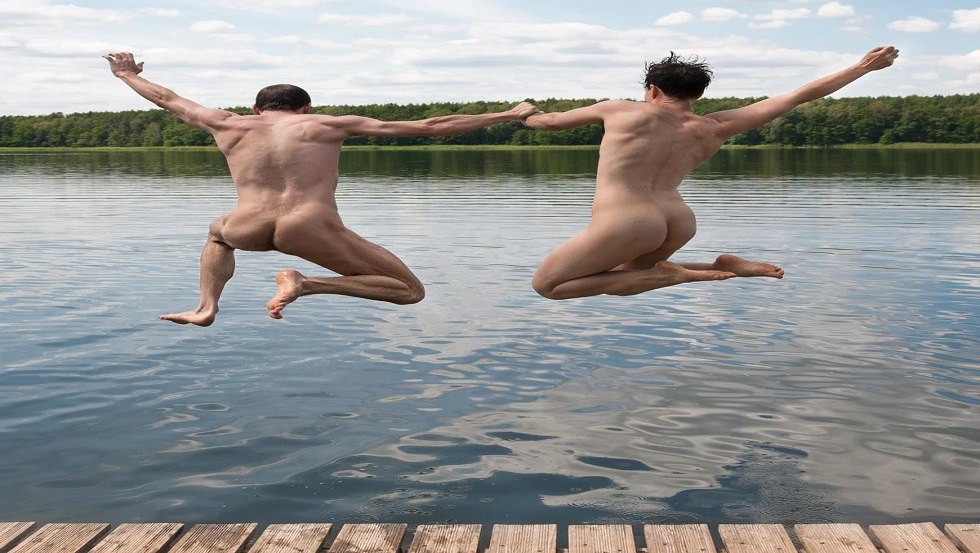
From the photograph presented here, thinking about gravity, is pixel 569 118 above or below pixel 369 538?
above

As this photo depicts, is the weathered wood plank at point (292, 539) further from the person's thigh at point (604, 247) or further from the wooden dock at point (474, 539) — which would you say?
the person's thigh at point (604, 247)

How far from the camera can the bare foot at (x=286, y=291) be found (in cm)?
1103

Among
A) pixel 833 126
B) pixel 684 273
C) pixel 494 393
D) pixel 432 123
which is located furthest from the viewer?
pixel 833 126

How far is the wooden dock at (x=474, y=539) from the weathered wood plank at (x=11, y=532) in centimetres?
1

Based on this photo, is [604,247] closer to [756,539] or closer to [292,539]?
[756,539]

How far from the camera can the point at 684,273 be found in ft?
38.4

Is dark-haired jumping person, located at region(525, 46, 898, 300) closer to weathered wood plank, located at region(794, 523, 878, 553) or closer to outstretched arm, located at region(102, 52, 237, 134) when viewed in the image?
weathered wood plank, located at region(794, 523, 878, 553)

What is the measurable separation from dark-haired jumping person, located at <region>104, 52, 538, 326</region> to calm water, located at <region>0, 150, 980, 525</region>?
12.2ft

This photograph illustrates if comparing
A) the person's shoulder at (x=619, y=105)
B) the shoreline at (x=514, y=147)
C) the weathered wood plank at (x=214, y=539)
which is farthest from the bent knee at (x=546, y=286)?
the shoreline at (x=514, y=147)

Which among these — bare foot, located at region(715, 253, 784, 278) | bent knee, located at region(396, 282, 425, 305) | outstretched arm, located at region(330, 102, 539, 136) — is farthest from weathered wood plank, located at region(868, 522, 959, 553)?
outstretched arm, located at region(330, 102, 539, 136)

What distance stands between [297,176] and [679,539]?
17.2 feet

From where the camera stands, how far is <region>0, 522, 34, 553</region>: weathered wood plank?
1216cm

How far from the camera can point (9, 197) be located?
212 feet

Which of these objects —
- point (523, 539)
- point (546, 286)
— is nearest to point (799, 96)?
point (546, 286)
